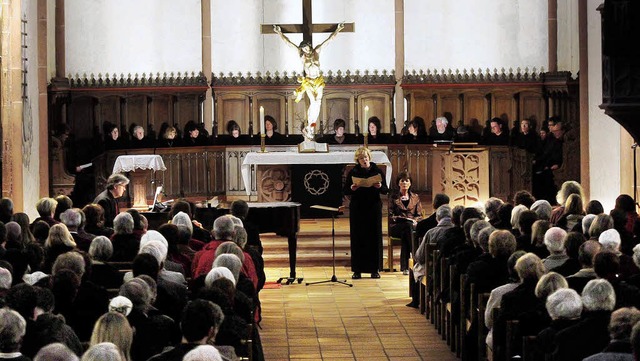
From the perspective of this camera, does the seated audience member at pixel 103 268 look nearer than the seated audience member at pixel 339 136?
Yes

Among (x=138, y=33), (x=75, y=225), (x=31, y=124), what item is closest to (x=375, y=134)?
(x=138, y=33)

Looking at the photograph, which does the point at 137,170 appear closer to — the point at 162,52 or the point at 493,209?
the point at 162,52

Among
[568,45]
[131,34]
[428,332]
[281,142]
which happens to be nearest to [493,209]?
[428,332]

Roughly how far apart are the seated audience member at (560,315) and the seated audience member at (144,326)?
7.12ft

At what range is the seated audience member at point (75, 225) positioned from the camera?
1164 cm

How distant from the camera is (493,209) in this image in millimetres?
12281

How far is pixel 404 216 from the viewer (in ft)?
51.3

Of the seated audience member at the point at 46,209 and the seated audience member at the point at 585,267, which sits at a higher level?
the seated audience member at the point at 46,209

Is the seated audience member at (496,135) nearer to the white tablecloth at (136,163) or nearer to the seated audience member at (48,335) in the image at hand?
the white tablecloth at (136,163)

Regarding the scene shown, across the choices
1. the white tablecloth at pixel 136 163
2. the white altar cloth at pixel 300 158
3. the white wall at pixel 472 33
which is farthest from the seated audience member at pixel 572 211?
the white wall at pixel 472 33

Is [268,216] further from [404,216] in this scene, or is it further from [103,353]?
[103,353]

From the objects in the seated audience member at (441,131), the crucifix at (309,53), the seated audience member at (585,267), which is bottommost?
the seated audience member at (585,267)

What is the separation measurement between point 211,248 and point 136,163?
8606 millimetres

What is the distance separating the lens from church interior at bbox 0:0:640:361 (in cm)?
809
